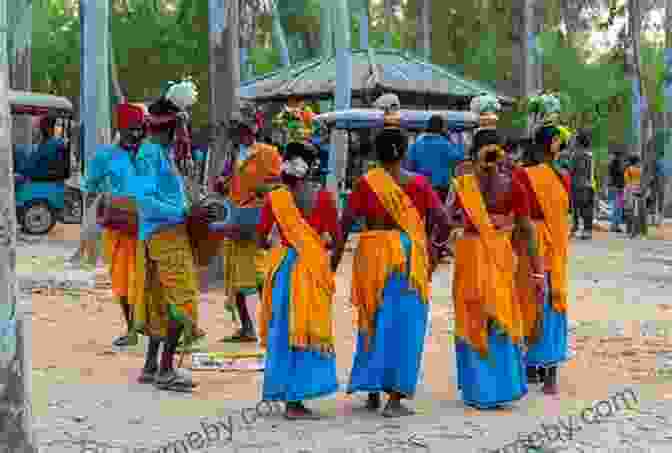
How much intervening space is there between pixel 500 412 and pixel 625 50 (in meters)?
23.6

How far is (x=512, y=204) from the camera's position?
6992mm

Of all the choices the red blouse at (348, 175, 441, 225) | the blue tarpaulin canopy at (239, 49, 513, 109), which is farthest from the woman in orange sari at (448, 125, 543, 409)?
the blue tarpaulin canopy at (239, 49, 513, 109)

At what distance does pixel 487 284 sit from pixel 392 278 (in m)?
0.62

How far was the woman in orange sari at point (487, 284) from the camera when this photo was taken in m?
6.82

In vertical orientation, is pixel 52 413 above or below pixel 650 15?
below

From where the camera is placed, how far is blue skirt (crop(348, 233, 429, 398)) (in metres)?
6.57

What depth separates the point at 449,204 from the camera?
7.05 meters

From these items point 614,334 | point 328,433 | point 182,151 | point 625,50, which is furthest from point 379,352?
point 625,50

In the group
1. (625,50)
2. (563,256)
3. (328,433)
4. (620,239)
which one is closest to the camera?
(328,433)

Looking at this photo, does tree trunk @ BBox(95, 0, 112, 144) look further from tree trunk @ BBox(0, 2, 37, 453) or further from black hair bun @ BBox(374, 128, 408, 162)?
tree trunk @ BBox(0, 2, 37, 453)

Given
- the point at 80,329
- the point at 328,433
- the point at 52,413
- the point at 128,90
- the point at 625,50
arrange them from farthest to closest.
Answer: the point at 128,90 < the point at 625,50 < the point at 80,329 < the point at 52,413 < the point at 328,433

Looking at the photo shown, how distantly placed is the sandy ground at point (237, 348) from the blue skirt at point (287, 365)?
2.51 feet

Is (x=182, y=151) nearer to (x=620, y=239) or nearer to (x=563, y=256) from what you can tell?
(x=563, y=256)

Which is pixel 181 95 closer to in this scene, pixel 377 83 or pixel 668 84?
pixel 377 83
